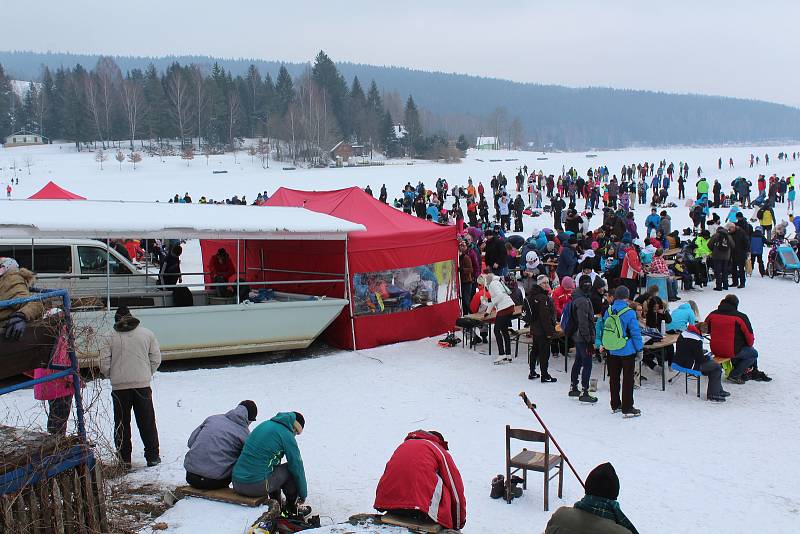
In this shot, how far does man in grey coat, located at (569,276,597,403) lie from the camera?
31.6 ft

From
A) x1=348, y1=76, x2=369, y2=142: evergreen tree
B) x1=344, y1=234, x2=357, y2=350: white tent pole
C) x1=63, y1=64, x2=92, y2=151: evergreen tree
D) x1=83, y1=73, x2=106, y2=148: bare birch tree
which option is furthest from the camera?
x1=348, y1=76, x2=369, y2=142: evergreen tree

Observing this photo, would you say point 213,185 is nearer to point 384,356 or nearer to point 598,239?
point 598,239

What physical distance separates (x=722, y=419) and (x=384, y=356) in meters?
5.23

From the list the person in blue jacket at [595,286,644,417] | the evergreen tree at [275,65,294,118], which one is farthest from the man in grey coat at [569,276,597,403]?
the evergreen tree at [275,65,294,118]

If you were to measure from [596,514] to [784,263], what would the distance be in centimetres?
1618

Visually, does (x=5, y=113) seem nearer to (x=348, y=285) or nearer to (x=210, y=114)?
(x=210, y=114)

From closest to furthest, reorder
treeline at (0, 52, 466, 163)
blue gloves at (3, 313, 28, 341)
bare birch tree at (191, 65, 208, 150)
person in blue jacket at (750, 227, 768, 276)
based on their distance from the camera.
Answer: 1. blue gloves at (3, 313, 28, 341)
2. person in blue jacket at (750, 227, 768, 276)
3. treeline at (0, 52, 466, 163)
4. bare birch tree at (191, 65, 208, 150)

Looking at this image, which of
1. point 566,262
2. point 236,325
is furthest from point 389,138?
point 236,325

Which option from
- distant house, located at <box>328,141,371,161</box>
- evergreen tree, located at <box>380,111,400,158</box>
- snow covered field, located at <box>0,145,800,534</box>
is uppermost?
evergreen tree, located at <box>380,111,400,158</box>

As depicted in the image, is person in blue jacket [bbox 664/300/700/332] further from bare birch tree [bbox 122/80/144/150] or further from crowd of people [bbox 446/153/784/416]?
bare birch tree [bbox 122/80/144/150]

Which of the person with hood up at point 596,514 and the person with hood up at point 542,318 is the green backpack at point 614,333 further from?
the person with hood up at point 596,514

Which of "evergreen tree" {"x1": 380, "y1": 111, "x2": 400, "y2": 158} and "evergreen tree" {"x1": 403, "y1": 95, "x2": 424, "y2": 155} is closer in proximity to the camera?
"evergreen tree" {"x1": 380, "y1": 111, "x2": 400, "y2": 158}

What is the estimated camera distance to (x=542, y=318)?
34.0 ft

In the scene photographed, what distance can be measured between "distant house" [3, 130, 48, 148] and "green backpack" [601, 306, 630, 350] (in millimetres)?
97951
